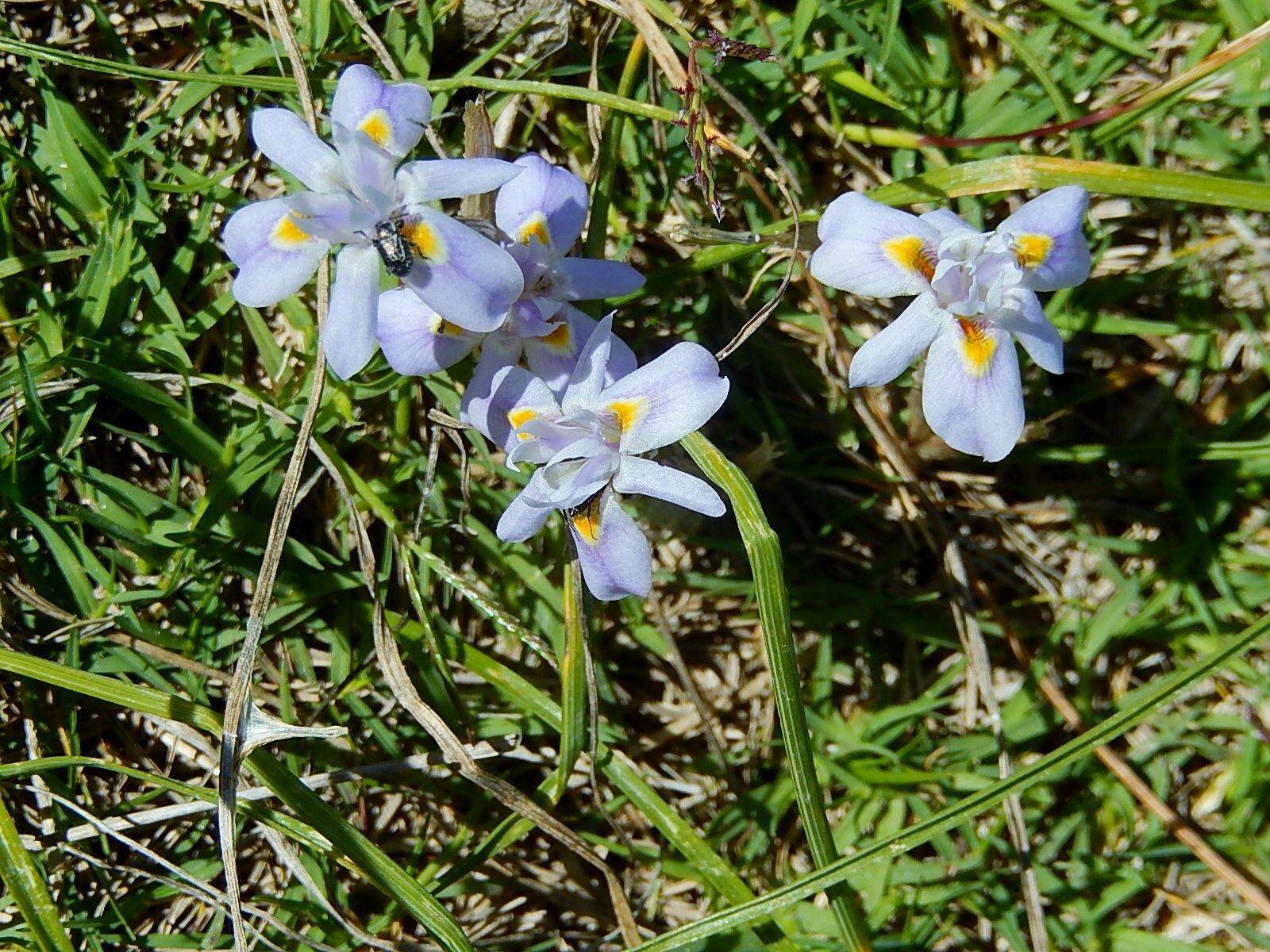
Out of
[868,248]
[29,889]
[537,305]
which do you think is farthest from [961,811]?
[29,889]

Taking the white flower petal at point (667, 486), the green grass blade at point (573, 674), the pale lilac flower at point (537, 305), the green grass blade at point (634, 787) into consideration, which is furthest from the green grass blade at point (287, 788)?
the white flower petal at point (667, 486)

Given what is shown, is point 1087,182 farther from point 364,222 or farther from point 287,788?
point 287,788

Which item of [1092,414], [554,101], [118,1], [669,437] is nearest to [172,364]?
[118,1]

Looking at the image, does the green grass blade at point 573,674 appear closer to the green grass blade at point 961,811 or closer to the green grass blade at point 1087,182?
the green grass blade at point 961,811

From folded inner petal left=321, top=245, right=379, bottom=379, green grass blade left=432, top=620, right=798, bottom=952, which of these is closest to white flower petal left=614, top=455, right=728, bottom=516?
folded inner petal left=321, top=245, right=379, bottom=379

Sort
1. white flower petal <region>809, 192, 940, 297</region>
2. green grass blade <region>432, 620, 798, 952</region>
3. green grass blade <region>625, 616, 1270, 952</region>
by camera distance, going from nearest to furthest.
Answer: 1. white flower petal <region>809, 192, 940, 297</region>
2. green grass blade <region>625, 616, 1270, 952</region>
3. green grass blade <region>432, 620, 798, 952</region>

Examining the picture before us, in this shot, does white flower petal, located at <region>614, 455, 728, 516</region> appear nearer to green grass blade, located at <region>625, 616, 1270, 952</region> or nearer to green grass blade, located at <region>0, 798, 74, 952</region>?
green grass blade, located at <region>625, 616, 1270, 952</region>

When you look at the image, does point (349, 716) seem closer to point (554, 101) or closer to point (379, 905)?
point (379, 905)

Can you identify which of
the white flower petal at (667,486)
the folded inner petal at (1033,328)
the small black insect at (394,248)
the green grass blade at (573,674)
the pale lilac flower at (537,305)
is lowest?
the green grass blade at (573,674)
